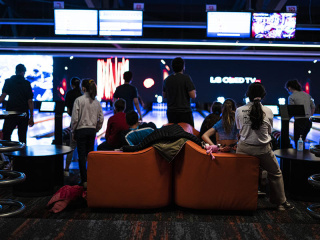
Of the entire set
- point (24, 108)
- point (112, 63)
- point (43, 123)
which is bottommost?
point (43, 123)

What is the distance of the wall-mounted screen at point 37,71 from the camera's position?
14.2 metres

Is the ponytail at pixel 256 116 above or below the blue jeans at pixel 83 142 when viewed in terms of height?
above

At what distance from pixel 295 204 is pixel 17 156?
2.78m

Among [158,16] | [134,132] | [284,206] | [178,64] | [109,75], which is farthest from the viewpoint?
[109,75]

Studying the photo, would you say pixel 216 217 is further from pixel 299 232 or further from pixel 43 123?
pixel 43 123

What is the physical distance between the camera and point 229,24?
6.75 meters

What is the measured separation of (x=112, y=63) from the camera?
15.1m

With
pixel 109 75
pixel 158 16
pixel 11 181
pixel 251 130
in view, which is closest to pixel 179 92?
pixel 251 130

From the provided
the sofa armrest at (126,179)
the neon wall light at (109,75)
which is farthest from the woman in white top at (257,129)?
the neon wall light at (109,75)

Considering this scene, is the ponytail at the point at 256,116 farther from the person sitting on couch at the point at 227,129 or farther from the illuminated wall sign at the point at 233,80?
the illuminated wall sign at the point at 233,80

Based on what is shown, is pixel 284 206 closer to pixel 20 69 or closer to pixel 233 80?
pixel 20 69

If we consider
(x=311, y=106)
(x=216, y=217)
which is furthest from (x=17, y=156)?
(x=311, y=106)

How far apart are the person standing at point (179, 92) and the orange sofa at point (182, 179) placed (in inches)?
50.7

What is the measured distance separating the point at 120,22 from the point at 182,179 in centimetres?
382
